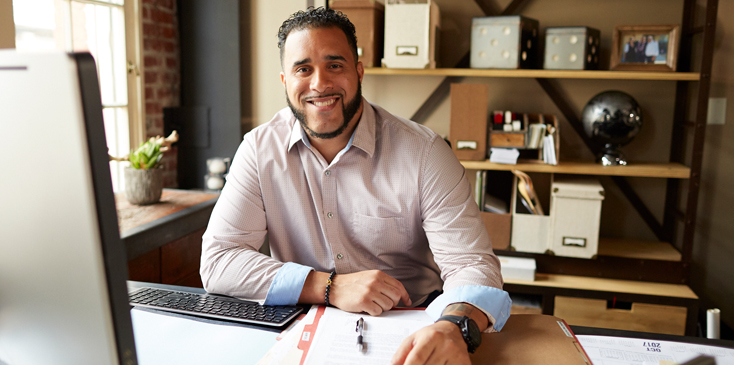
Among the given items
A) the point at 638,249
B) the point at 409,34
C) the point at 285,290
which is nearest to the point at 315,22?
the point at 285,290

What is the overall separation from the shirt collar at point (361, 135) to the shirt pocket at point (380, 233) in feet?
0.58

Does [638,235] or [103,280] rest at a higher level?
[103,280]

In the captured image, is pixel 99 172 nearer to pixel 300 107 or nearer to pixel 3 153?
pixel 3 153

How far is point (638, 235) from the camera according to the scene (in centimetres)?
281

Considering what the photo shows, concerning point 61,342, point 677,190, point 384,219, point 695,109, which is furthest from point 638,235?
point 61,342

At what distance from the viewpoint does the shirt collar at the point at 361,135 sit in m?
1.35

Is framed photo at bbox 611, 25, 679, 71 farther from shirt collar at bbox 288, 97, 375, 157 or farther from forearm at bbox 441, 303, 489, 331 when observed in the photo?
forearm at bbox 441, 303, 489, 331

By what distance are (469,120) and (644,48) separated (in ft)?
2.90

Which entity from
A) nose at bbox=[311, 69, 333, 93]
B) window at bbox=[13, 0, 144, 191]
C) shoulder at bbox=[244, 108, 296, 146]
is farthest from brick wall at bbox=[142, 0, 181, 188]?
nose at bbox=[311, 69, 333, 93]

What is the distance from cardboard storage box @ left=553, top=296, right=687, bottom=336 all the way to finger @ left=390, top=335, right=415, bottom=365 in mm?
1822

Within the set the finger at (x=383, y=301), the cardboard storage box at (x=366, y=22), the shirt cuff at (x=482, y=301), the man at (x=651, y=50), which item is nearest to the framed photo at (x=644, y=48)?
the man at (x=651, y=50)

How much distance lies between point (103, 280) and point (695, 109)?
284cm

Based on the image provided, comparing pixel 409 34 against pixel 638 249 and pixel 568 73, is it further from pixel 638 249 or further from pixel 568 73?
pixel 638 249

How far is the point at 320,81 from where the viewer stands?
4.48 feet
